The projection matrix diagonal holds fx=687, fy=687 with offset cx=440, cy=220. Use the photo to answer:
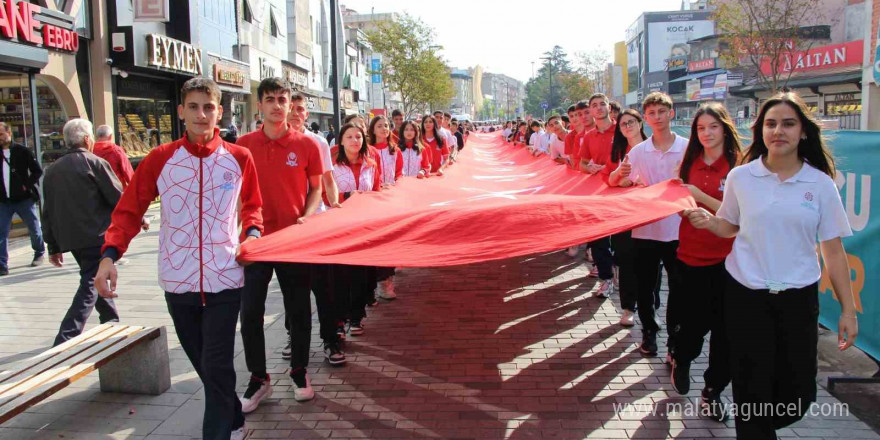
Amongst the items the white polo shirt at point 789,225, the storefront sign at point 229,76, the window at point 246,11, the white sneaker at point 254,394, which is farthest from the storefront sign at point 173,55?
the white polo shirt at point 789,225

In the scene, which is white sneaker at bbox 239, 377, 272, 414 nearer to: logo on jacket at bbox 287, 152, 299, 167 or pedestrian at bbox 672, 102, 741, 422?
logo on jacket at bbox 287, 152, 299, 167

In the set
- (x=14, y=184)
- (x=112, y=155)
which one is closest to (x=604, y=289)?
(x=112, y=155)

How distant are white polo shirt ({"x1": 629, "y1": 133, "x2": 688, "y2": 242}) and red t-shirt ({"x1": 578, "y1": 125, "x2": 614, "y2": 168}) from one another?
1592mm

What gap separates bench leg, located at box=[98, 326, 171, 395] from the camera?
16.0 ft

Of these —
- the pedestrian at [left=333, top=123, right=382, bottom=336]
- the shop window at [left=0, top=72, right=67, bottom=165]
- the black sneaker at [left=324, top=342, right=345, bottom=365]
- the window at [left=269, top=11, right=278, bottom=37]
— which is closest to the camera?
the black sneaker at [left=324, top=342, right=345, bottom=365]

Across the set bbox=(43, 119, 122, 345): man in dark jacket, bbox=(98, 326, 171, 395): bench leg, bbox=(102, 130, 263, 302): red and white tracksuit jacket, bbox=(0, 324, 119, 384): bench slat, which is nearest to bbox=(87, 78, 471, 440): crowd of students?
bbox=(102, 130, 263, 302): red and white tracksuit jacket

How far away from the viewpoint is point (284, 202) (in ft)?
15.2

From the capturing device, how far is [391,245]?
4.11m

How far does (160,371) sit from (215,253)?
1.85 metres

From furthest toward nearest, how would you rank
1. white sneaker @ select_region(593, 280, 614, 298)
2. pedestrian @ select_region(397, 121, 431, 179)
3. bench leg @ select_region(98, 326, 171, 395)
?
pedestrian @ select_region(397, 121, 431, 179) → white sneaker @ select_region(593, 280, 614, 298) → bench leg @ select_region(98, 326, 171, 395)

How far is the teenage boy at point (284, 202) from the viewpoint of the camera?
4578 millimetres

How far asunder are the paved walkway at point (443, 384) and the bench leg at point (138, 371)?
0.23 ft

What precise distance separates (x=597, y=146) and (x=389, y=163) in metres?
2.26

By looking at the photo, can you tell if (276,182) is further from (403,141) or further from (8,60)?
(8,60)
